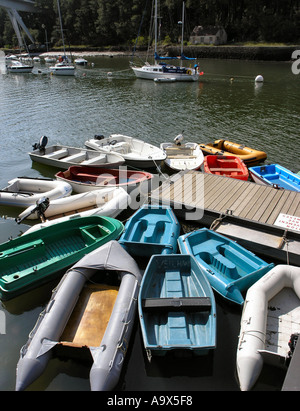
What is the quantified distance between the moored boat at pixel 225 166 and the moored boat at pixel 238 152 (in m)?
0.64

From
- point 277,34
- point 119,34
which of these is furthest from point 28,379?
point 119,34

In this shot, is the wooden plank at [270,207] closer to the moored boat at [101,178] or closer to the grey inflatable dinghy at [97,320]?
the grey inflatable dinghy at [97,320]

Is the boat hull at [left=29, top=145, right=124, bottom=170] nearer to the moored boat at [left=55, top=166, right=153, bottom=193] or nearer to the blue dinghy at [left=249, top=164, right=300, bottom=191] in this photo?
the moored boat at [left=55, top=166, right=153, bottom=193]

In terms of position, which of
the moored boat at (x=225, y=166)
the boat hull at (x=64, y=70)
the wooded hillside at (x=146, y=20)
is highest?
the wooded hillside at (x=146, y=20)

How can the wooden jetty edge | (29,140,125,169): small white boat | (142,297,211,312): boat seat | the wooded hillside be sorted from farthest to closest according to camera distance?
the wooded hillside < (29,140,125,169): small white boat < the wooden jetty edge < (142,297,211,312): boat seat

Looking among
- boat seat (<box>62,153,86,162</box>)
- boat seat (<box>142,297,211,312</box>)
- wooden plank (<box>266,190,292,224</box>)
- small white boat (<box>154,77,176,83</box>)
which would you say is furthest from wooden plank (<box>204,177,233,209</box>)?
small white boat (<box>154,77,176,83</box>)

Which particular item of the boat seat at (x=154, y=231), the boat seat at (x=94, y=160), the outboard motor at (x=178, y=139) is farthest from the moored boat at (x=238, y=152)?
the boat seat at (x=154, y=231)

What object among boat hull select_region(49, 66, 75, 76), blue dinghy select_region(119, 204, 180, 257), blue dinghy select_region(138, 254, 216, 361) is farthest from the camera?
boat hull select_region(49, 66, 75, 76)

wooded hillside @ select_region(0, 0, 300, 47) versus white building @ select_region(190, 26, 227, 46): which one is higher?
wooded hillside @ select_region(0, 0, 300, 47)

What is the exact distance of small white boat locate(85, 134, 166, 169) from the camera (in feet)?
46.9

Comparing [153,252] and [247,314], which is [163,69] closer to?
[153,252]

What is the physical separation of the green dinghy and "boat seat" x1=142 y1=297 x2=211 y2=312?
2.71 metres

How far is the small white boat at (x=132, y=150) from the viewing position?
14.3 m

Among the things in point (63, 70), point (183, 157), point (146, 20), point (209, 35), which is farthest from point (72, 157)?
point (146, 20)
